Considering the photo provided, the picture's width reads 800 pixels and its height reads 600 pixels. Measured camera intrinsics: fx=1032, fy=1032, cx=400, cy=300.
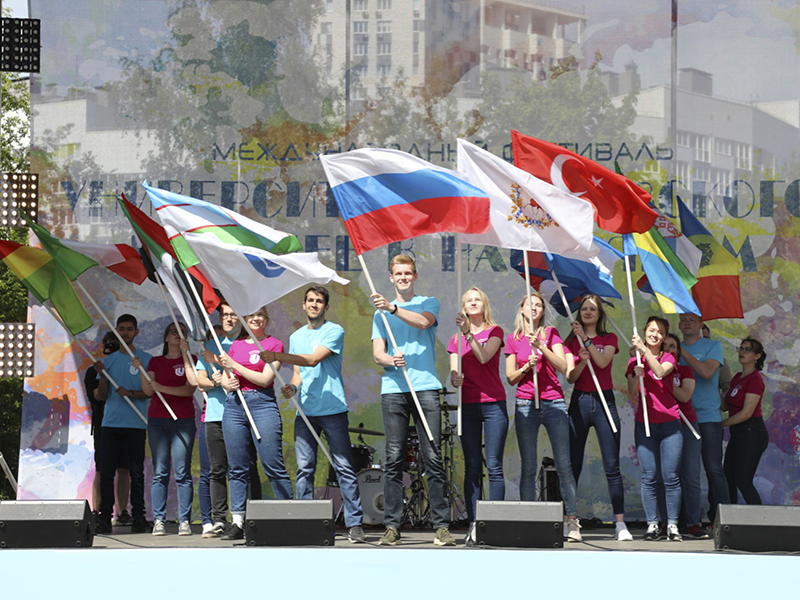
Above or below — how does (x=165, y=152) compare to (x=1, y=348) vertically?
above

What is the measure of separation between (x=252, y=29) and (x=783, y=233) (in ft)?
17.3

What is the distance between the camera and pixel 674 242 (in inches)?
340

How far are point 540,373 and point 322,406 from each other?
5.36 feet

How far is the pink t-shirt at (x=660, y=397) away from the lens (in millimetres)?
7914

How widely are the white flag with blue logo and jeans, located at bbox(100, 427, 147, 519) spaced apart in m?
1.91

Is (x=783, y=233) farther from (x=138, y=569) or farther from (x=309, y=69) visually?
(x=138, y=569)

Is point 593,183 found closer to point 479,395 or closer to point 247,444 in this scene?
point 479,395

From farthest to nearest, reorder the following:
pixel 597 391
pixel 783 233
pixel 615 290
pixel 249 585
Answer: pixel 783 233
pixel 615 290
pixel 597 391
pixel 249 585

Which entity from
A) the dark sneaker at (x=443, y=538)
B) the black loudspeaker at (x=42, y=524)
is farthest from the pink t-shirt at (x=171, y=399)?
the dark sneaker at (x=443, y=538)

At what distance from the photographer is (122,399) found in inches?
350

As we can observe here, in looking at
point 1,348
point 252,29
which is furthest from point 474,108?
point 1,348

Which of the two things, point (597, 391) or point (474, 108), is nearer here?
point (597, 391)

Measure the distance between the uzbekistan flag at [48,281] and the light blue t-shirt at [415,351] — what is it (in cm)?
328

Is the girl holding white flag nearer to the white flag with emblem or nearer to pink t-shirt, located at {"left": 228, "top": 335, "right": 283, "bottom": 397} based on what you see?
the white flag with emblem
